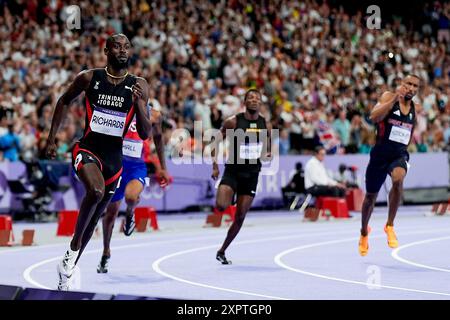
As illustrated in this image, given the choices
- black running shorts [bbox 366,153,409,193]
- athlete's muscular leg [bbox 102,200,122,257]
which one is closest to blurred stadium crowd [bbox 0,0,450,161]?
athlete's muscular leg [bbox 102,200,122,257]

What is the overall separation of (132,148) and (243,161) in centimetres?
151

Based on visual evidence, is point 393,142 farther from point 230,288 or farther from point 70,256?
point 70,256

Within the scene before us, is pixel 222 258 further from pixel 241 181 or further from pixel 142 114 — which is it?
pixel 142 114

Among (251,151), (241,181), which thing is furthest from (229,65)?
(241,181)

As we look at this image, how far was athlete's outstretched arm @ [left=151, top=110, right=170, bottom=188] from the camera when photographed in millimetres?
11742

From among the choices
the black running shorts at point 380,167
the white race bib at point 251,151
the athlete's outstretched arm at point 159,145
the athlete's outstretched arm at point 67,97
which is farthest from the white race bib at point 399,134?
the athlete's outstretched arm at point 67,97

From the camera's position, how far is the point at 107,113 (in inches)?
394

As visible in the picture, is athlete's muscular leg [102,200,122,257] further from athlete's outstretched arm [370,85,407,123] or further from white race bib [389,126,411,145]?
white race bib [389,126,411,145]

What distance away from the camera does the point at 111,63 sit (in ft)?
33.0

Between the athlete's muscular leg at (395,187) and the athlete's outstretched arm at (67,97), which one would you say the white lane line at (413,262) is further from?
the athlete's outstretched arm at (67,97)

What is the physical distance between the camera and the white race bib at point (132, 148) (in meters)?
12.8

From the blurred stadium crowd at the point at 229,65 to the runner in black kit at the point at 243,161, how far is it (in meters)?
8.27

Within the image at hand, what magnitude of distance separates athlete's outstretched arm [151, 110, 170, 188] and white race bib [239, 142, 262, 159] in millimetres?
1169
